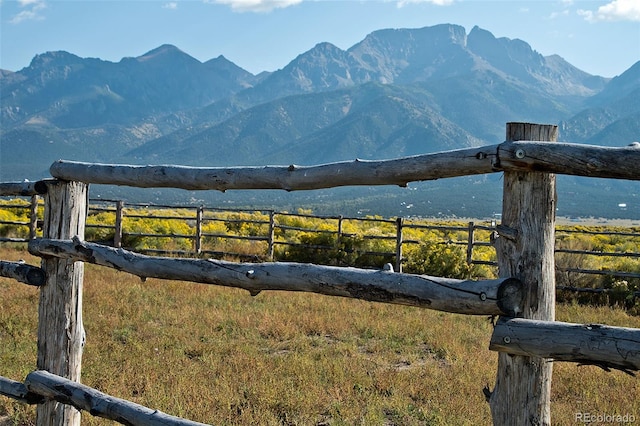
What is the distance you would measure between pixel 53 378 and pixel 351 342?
4.61 meters

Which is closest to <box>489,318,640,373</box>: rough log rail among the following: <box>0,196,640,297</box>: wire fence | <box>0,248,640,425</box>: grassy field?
<box>0,248,640,425</box>: grassy field

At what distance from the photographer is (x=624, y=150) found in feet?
8.13

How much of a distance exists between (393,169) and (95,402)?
2212 mm

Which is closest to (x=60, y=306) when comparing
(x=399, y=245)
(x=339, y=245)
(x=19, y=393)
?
(x=19, y=393)

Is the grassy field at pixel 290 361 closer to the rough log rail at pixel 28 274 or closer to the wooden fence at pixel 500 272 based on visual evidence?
the rough log rail at pixel 28 274

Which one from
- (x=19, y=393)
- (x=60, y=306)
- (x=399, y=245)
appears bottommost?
(x=19, y=393)

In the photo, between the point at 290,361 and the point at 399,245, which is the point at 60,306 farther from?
the point at 399,245

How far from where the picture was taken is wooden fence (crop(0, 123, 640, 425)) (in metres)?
2.51

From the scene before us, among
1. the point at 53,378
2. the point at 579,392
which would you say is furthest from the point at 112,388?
the point at 579,392

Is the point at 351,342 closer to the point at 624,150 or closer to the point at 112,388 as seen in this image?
the point at 112,388

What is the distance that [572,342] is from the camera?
2.46 metres

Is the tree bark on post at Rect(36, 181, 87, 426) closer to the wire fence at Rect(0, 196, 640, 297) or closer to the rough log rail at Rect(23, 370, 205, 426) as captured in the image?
the rough log rail at Rect(23, 370, 205, 426)

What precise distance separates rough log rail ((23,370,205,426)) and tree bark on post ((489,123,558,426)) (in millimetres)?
1613

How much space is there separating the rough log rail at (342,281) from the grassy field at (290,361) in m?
1.92
